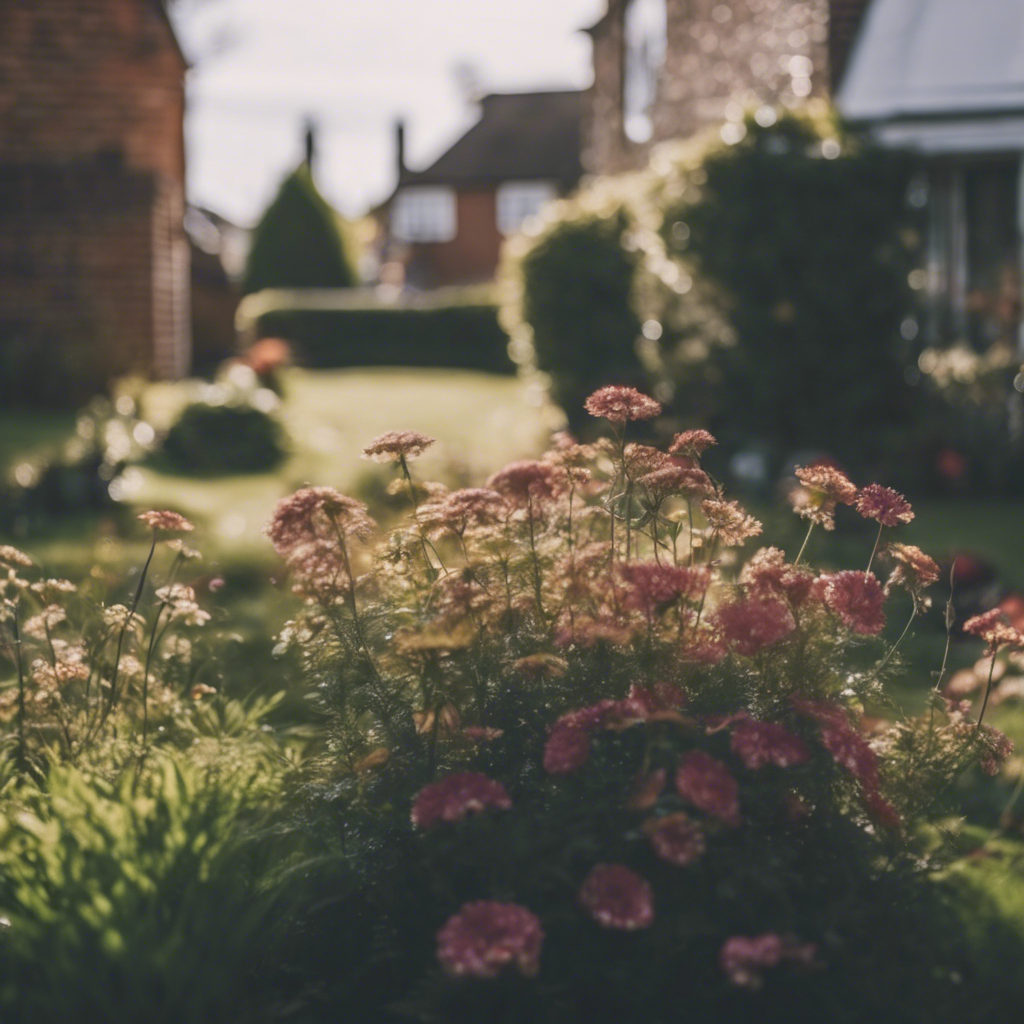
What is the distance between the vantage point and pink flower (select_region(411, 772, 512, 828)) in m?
2.30

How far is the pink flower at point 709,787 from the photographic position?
226cm

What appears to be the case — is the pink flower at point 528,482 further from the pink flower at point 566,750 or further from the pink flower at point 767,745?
the pink flower at point 767,745

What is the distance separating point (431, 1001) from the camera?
2.26m

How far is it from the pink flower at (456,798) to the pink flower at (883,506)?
3.35 ft

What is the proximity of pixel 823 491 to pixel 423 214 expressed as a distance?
4949 cm

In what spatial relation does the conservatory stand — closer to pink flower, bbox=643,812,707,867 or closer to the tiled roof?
pink flower, bbox=643,812,707,867

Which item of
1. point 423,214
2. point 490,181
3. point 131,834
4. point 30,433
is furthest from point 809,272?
point 423,214

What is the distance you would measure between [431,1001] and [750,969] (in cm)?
53

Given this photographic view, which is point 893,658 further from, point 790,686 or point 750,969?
point 750,969

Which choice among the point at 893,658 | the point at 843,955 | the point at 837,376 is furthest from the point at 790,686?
the point at 837,376

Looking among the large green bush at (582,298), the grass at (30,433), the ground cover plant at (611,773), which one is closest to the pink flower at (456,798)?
the ground cover plant at (611,773)

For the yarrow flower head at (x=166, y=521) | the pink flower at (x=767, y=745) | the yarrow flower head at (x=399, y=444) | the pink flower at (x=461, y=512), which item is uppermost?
the yarrow flower head at (x=399, y=444)

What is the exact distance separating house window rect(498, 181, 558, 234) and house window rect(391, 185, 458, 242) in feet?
9.84

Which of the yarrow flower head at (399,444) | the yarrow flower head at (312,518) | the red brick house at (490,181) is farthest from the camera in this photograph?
the red brick house at (490,181)
